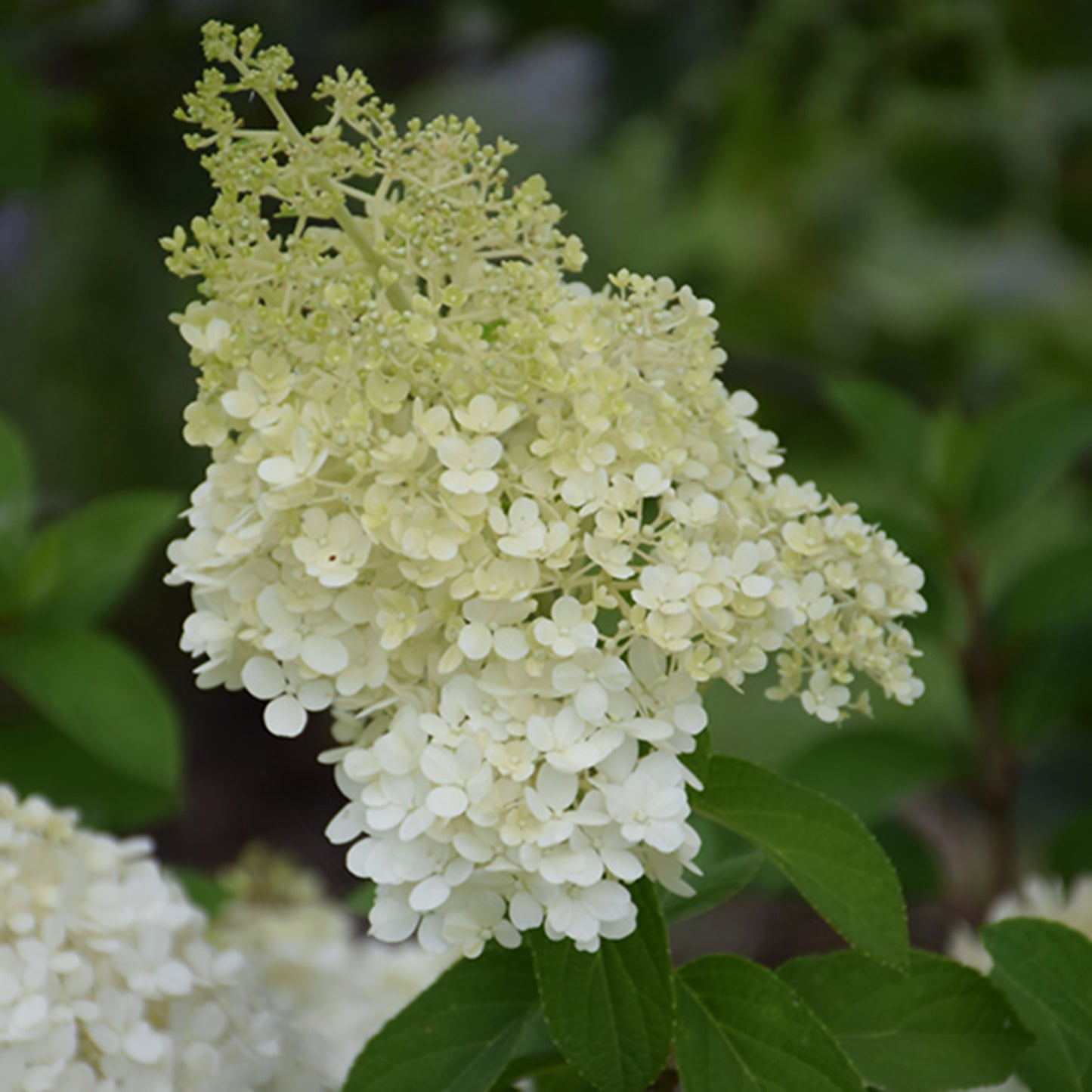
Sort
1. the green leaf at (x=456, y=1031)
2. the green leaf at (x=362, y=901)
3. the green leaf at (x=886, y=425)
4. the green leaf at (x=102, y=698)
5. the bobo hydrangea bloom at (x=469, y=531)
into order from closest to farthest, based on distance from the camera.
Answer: the bobo hydrangea bloom at (x=469, y=531), the green leaf at (x=456, y=1031), the green leaf at (x=362, y=901), the green leaf at (x=102, y=698), the green leaf at (x=886, y=425)

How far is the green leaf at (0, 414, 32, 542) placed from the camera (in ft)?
3.22

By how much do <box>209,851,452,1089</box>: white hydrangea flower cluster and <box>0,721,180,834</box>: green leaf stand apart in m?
0.09

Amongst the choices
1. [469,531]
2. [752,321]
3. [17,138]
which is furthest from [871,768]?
[752,321]

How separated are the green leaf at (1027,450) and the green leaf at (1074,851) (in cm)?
26

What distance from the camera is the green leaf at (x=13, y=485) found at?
98 centimetres

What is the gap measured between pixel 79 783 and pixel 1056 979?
0.70m

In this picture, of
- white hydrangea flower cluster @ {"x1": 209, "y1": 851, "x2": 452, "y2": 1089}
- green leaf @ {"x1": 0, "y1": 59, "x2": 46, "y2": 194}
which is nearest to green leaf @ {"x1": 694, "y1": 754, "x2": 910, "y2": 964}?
white hydrangea flower cluster @ {"x1": 209, "y1": 851, "x2": 452, "y2": 1089}

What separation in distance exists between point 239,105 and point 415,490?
172 millimetres

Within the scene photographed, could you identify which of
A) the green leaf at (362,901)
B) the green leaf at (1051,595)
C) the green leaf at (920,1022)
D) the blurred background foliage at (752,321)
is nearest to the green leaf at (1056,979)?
the green leaf at (920,1022)

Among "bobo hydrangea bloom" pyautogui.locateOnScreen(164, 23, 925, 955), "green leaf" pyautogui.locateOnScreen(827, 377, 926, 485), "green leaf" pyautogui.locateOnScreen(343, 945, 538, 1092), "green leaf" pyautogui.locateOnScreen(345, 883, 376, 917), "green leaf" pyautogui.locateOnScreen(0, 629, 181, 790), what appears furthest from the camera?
"green leaf" pyautogui.locateOnScreen(827, 377, 926, 485)

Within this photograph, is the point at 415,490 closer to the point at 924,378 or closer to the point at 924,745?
the point at 924,745

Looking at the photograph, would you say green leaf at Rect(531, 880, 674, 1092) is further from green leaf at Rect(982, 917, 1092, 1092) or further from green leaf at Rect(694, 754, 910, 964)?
green leaf at Rect(982, 917, 1092, 1092)

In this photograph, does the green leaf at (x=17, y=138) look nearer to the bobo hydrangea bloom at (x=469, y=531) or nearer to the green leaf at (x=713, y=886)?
the bobo hydrangea bloom at (x=469, y=531)

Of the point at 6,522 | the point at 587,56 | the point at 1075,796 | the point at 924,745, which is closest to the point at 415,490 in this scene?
the point at 6,522
